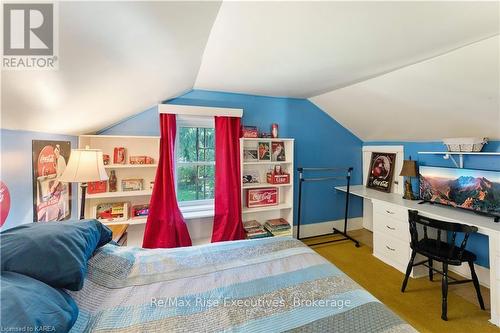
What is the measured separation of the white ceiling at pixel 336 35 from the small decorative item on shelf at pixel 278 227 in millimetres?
1883

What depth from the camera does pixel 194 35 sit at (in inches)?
50.4

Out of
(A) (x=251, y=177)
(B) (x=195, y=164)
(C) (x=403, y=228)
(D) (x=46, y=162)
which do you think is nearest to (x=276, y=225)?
(A) (x=251, y=177)

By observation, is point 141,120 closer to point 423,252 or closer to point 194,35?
point 194,35

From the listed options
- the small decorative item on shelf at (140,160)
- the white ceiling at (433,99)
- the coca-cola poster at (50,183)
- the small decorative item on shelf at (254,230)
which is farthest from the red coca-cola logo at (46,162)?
the white ceiling at (433,99)

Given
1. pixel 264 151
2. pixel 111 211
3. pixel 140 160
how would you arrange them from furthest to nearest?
pixel 264 151 → pixel 140 160 → pixel 111 211

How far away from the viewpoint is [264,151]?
306 centimetres

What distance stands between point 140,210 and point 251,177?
1448mm

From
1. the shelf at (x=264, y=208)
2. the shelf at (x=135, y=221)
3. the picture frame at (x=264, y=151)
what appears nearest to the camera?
the shelf at (x=135, y=221)

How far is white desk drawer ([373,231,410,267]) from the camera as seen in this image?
8.28 ft

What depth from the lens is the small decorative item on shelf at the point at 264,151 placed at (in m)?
3.05

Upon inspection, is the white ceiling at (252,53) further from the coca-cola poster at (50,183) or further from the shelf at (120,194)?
the shelf at (120,194)

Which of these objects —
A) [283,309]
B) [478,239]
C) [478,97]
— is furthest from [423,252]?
[283,309]

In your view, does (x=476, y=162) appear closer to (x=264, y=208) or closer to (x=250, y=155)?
(x=264, y=208)

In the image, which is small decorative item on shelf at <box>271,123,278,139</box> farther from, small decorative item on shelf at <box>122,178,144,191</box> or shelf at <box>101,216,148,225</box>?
shelf at <box>101,216,148,225</box>
